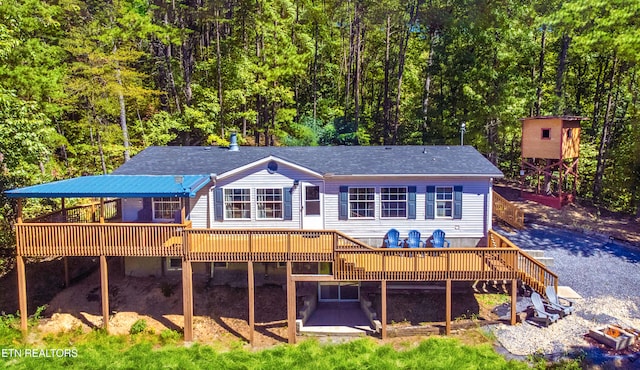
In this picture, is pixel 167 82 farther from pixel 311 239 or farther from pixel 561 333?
pixel 561 333

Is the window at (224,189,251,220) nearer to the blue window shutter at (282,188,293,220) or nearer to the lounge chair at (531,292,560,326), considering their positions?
the blue window shutter at (282,188,293,220)

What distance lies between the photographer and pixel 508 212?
2302 cm

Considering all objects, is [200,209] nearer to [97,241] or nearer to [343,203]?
[97,241]

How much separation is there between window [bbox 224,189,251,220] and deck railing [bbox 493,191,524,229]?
1351 centimetres

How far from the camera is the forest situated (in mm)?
22531

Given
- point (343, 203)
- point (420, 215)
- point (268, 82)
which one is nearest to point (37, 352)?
point (343, 203)

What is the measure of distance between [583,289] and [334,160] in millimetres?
10411

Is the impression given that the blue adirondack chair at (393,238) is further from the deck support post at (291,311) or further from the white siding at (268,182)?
the deck support post at (291,311)

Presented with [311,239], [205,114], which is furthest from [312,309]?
[205,114]

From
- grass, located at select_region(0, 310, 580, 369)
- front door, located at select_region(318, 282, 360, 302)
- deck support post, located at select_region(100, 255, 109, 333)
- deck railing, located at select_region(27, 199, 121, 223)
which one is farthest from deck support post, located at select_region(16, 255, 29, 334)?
front door, located at select_region(318, 282, 360, 302)

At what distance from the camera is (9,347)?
14.2 meters

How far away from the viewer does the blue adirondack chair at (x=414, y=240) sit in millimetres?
16953

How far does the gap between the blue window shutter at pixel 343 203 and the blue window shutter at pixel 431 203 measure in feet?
10.1

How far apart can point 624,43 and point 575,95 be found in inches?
1177
